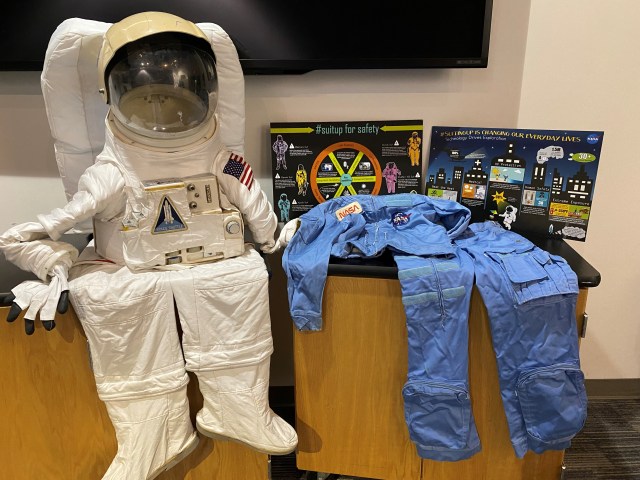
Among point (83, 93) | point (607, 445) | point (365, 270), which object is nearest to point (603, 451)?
point (607, 445)

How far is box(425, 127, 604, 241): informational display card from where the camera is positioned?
1.36m

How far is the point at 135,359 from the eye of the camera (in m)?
1.16

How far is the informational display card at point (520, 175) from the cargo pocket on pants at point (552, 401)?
1.31ft

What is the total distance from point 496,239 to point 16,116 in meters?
1.33

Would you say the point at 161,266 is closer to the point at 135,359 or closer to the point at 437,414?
the point at 135,359

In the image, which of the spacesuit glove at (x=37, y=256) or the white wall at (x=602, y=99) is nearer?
the spacesuit glove at (x=37, y=256)

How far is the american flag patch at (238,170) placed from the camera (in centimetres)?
123

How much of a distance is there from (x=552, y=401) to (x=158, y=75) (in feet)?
3.58

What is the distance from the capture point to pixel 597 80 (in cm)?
147

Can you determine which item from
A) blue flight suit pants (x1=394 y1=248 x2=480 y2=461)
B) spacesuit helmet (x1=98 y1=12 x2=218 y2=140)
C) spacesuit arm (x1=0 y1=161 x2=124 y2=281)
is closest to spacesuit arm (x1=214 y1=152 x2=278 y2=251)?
spacesuit helmet (x1=98 y1=12 x2=218 y2=140)

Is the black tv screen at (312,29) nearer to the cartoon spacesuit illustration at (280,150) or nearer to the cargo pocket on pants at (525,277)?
the cartoon spacesuit illustration at (280,150)

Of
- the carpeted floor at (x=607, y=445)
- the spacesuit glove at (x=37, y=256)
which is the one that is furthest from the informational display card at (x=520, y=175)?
the spacesuit glove at (x=37, y=256)

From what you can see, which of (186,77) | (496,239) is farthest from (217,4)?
(496,239)

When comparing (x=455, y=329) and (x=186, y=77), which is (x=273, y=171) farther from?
(x=455, y=329)
